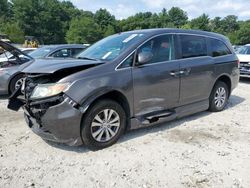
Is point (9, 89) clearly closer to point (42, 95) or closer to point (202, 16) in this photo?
point (42, 95)

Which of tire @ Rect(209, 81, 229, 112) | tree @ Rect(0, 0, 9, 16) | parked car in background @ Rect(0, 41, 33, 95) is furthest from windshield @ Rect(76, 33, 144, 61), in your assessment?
tree @ Rect(0, 0, 9, 16)

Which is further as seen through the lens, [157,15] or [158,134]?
[157,15]

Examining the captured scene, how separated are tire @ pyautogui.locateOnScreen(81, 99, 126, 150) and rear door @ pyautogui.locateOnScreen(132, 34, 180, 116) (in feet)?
1.24

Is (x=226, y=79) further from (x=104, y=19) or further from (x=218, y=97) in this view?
(x=104, y=19)

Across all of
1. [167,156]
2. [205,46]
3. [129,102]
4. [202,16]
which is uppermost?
[202,16]

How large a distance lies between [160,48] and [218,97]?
2.19m

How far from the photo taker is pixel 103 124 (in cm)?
452

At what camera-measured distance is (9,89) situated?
26.5 ft

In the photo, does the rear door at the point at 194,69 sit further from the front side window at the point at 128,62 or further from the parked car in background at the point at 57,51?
the parked car in background at the point at 57,51

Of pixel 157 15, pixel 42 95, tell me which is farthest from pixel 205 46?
pixel 157 15

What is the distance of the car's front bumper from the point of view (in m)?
4.13

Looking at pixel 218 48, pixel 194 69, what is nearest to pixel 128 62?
pixel 194 69

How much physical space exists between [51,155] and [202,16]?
10413cm

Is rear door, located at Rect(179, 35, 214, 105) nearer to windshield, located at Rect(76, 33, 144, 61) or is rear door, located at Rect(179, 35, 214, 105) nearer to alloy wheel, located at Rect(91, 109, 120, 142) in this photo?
windshield, located at Rect(76, 33, 144, 61)
